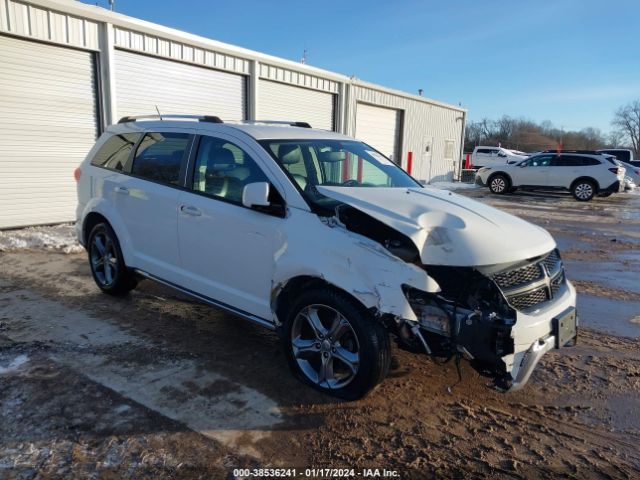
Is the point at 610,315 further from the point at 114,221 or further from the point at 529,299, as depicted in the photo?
the point at 114,221

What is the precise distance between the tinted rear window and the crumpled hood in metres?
2.47

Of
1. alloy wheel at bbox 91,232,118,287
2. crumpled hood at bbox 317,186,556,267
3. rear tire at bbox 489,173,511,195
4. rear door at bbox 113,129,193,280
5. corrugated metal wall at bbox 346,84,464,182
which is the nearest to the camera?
crumpled hood at bbox 317,186,556,267

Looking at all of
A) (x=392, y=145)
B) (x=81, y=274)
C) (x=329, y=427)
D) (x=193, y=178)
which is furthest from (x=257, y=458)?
(x=392, y=145)

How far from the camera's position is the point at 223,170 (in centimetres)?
414

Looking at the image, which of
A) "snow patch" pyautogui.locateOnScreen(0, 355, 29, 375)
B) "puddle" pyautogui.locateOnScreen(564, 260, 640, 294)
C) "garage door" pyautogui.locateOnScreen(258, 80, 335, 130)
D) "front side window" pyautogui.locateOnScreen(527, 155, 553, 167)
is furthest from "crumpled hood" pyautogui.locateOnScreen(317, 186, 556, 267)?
"front side window" pyautogui.locateOnScreen(527, 155, 553, 167)

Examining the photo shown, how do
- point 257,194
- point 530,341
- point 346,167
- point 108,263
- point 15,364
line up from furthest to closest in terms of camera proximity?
point 108,263, point 346,167, point 15,364, point 257,194, point 530,341

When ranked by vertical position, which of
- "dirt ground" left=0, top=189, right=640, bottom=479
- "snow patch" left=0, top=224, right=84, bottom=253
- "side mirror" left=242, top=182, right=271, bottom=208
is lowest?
"dirt ground" left=0, top=189, right=640, bottom=479

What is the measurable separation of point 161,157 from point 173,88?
300 inches

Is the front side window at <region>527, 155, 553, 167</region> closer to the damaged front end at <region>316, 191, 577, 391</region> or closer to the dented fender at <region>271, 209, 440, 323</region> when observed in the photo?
the damaged front end at <region>316, 191, 577, 391</region>

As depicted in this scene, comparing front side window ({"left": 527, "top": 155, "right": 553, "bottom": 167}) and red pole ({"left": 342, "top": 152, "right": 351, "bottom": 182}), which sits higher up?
front side window ({"left": 527, "top": 155, "right": 553, "bottom": 167})

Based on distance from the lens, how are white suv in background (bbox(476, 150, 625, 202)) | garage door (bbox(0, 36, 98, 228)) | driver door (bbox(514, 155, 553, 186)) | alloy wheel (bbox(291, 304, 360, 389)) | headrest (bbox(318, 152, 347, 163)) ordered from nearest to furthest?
alloy wheel (bbox(291, 304, 360, 389)) → headrest (bbox(318, 152, 347, 163)) → garage door (bbox(0, 36, 98, 228)) → white suv in background (bbox(476, 150, 625, 202)) → driver door (bbox(514, 155, 553, 186))

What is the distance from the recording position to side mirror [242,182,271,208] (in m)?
3.53

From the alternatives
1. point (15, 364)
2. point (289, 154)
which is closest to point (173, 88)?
point (289, 154)

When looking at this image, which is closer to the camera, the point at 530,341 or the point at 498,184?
the point at 530,341
